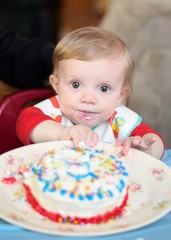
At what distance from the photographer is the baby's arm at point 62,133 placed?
41.0 inches

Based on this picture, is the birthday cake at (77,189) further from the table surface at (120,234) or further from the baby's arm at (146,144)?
the baby's arm at (146,144)

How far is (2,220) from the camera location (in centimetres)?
91

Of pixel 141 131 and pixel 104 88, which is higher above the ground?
pixel 104 88

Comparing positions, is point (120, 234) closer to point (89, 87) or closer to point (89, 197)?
point (89, 197)

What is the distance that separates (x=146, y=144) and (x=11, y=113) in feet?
1.98

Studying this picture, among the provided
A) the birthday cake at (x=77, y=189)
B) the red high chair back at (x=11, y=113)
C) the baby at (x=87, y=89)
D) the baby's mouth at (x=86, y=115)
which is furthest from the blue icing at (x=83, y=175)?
the red high chair back at (x=11, y=113)

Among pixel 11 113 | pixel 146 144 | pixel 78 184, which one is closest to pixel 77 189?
pixel 78 184

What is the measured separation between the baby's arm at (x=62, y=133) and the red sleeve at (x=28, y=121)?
1 centimetres

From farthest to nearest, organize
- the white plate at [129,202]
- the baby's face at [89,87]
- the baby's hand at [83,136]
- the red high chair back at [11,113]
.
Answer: the red high chair back at [11,113]
the baby's face at [89,87]
the baby's hand at [83,136]
the white plate at [129,202]

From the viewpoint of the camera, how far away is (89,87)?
1.14 meters

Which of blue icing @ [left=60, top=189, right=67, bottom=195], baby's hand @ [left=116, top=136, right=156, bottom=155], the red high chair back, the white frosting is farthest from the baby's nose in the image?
the red high chair back

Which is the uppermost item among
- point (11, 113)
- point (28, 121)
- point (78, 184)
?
point (78, 184)

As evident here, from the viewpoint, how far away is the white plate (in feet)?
2.73

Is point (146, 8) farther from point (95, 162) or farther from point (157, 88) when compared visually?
point (95, 162)
